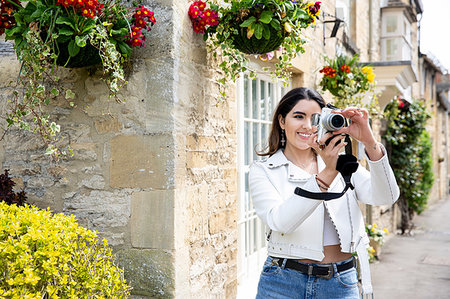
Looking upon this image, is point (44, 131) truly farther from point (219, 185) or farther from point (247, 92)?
point (247, 92)

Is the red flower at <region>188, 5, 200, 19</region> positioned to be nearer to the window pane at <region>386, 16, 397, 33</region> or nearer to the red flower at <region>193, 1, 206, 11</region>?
the red flower at <region>193, 1, 206, 11</region>

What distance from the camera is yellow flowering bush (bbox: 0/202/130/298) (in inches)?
86.4

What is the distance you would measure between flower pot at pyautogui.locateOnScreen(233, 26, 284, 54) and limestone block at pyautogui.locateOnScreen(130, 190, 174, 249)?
1.02m

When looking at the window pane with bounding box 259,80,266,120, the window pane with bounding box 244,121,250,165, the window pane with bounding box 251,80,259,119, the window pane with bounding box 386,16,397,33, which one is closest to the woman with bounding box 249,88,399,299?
the window pane with bounding box 244,121,250,165

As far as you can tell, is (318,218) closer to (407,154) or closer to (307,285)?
(307,285)

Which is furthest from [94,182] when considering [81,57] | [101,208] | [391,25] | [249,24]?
[391,25]

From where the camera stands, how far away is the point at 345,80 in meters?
5.36

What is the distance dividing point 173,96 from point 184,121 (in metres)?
0.19

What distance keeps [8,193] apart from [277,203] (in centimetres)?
189

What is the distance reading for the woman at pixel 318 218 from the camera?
1.98 meters

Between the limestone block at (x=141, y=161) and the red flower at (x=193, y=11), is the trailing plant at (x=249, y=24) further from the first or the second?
the limestone block at (x=141, y=161)

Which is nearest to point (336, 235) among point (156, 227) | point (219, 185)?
point (156, 227)

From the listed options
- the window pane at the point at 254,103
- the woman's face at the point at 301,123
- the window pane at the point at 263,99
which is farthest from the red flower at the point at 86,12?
the window pane at the point at 263,99

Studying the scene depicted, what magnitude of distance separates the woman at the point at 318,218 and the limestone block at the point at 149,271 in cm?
84
